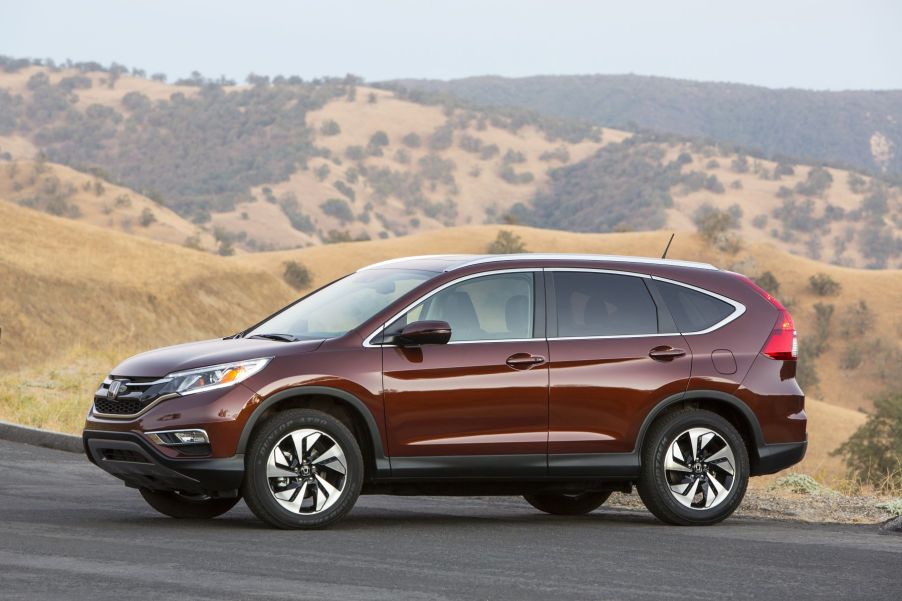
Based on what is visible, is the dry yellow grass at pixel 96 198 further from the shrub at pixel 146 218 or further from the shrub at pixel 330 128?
the shrub at pixel 330 128

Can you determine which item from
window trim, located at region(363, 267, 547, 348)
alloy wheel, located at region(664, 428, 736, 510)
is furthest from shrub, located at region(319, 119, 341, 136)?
alloy wheel, located at region(664, 428, 736, 510)

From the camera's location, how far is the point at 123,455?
951cm

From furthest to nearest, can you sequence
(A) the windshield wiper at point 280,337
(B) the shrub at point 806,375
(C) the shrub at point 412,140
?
(C) the shrub at point 412,140 < (B) the shrub at point 806,375 < (A) the windshield wiper at point 280,337

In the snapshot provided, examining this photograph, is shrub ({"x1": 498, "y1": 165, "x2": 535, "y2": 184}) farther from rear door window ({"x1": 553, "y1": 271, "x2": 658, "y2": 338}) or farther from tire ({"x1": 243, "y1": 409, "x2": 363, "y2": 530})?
tire ({"x1": 243, "y1": 409, "x2": 363, "y2": 530})

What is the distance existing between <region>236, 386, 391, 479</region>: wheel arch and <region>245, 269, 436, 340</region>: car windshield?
1.37 feet

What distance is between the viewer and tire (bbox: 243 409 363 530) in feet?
30.7

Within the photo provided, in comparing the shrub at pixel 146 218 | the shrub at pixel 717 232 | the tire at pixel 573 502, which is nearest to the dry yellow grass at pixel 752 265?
the shrub at pixel 717 232

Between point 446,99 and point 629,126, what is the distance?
29636 mm

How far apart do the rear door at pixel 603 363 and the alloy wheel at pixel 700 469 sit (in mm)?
370

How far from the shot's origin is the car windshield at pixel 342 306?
9.96 meters

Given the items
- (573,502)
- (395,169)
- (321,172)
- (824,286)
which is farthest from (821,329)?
(395,169)

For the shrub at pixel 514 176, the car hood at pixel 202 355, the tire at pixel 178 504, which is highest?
the shrub at pixel 514 176

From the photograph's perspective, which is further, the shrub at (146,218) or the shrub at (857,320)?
the shrub at (146,218)

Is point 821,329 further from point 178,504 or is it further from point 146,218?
point 178,504
